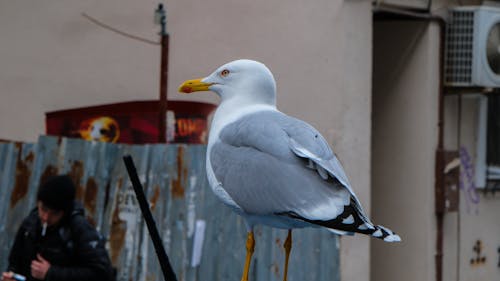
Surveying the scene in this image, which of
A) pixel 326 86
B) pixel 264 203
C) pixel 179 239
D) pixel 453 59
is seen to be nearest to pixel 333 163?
pixel 264 203

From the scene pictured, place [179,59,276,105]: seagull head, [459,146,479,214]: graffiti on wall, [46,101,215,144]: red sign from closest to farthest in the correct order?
[179,59,276,105]: seagull head, [46,101,215,144]: red sign, [459,146,479,214]: graffiti on wall

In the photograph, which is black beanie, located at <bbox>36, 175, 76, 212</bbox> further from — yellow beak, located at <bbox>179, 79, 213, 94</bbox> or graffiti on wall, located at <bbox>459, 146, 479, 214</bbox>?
graffiti on wall, located at <bbox>459, 146, 479, 214</bbox>

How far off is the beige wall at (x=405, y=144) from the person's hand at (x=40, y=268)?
570 centimetres

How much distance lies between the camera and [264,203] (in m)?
3.31

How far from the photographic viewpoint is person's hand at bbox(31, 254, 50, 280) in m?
6.43

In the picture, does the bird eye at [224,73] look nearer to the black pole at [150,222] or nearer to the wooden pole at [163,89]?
the black pole at [150,222]

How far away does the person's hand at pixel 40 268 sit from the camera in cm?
643

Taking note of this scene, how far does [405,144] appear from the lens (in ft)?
38.1

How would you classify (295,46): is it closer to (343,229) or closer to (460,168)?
(460,168)

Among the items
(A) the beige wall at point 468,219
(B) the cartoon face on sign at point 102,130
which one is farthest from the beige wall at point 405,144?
(B) the cartoon face on sign at point 102,130

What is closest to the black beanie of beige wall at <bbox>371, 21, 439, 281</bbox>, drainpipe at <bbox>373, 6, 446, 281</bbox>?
drainpipe at <bbox>373, 6, 446, 281</bbox>

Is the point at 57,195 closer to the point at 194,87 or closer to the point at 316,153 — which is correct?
the point at 194,87

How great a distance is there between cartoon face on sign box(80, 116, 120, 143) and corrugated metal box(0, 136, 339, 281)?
0.79m

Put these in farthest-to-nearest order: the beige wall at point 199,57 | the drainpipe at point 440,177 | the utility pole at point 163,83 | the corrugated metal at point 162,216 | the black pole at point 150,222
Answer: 1. the drainpipe at point 440,177
2. the beige wall at point 199,57
3. the utility pole at point 163,83
4. the corrugated metal at point 162,216
5. the black pole at point 150,222
